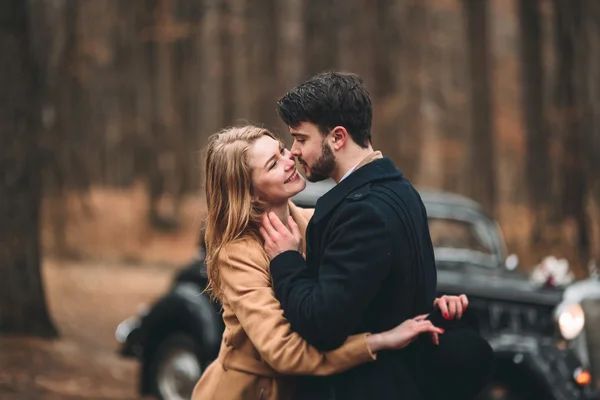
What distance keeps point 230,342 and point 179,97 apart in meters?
25.9

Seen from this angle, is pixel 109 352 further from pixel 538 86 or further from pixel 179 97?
pixel 179 97

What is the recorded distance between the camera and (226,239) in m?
3.79

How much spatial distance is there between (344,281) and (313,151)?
54cm

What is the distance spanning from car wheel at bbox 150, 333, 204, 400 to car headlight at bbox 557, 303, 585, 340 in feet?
9.26

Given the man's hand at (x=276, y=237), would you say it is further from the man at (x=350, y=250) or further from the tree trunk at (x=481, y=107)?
the tree trunk at (x=481, y=107)

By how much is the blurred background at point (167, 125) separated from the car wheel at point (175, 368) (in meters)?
0.99

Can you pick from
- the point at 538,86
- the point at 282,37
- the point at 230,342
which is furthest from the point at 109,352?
the point at 282,37

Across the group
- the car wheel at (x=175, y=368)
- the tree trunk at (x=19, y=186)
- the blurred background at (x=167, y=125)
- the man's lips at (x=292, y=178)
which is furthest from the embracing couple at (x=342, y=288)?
the tree trunk at (x=19, y=186)

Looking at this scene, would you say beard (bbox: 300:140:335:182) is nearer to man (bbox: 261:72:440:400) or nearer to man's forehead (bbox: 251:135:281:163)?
man (bbox: 261:72:440:400)

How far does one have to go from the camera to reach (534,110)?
20.5 meters

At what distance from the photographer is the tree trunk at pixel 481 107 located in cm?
2064

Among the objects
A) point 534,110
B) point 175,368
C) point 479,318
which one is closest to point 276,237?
point 479,318

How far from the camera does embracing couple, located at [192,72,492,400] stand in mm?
3365

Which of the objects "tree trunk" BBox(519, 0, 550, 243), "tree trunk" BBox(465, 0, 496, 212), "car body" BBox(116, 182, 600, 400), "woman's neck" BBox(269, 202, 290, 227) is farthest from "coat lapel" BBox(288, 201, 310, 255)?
"tree trunk" BBox(519, 0, 550, 243)
